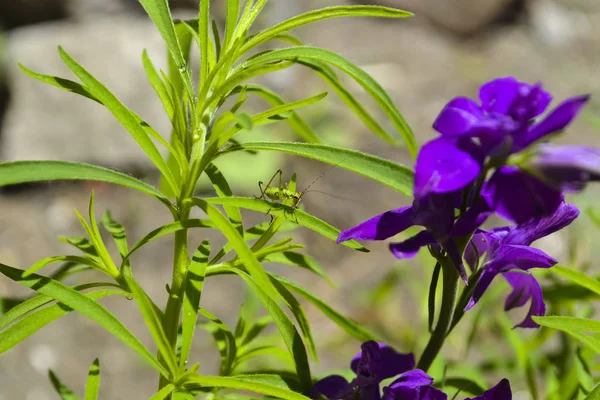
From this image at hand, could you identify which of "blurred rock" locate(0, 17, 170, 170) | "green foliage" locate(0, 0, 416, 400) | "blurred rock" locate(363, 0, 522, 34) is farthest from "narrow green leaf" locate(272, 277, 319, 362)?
"blurred rock" locate(363, 0, 522, 34)

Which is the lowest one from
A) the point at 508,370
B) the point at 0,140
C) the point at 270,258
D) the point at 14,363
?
the point at 508,370

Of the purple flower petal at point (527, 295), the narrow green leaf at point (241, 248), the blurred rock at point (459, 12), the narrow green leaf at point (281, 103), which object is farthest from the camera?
the blurred rock at point (459, 12)

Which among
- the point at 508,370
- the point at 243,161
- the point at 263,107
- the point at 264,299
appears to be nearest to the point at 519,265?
the point at 264,299

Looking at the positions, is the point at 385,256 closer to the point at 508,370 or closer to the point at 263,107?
the point at 263,107

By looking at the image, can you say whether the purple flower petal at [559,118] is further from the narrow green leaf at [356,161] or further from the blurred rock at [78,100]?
the blurred rock at [78,100]

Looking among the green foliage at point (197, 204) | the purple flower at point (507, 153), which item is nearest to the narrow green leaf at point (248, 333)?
the green foliage at point (197, 204)

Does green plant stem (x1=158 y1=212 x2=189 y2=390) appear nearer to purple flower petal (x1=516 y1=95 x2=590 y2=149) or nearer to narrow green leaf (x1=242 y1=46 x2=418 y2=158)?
narrow green leaf (x1=242 y1=46 x2=418 y2=158)
